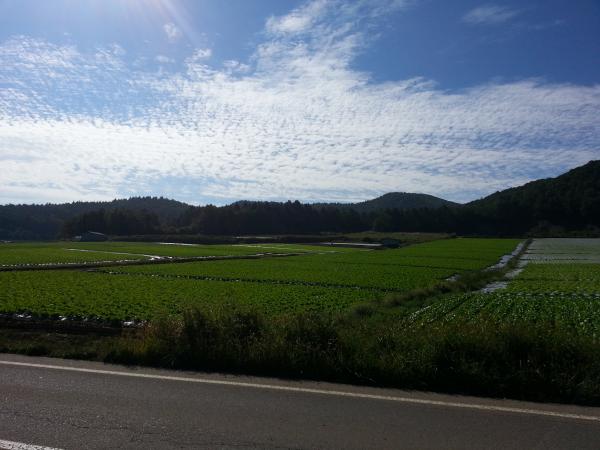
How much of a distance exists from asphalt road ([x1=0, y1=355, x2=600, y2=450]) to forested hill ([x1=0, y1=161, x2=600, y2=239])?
138427mm

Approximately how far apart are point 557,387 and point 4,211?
200898 mm

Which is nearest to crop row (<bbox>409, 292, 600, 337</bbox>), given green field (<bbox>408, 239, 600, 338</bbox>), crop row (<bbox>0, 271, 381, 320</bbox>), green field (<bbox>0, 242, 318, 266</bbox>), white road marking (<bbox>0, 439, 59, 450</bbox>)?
green field (<bbox>408, 239, 600, 338</bbox>)

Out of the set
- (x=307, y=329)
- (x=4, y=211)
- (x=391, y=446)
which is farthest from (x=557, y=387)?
(x=4, y=211)

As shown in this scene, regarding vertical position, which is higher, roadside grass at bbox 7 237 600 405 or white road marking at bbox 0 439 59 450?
roadside grass at bbox 7 237 600 405

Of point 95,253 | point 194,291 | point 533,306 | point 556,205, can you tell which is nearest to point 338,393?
point 533,306

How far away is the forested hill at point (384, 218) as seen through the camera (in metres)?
141

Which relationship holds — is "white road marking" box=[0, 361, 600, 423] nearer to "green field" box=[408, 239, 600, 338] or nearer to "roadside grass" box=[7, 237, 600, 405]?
"roadside grass" box=[7, 237, 600, 405]

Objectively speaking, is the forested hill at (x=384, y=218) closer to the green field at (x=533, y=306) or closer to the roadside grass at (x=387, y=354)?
the green field at (x=533, y=306)

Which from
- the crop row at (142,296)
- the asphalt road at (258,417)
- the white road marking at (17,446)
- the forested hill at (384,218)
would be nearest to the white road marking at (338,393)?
the asphalt road at (258,417)

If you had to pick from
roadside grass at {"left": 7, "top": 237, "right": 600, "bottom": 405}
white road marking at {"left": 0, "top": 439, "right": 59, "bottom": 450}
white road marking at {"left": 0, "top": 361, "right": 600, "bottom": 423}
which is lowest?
white road marking at {"left": 0, "top": 361, "right": 600, "bottom": 423}

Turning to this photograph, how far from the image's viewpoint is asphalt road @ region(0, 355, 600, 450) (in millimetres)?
5539

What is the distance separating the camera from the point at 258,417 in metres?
6.21

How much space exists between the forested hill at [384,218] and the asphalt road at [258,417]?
138 meters

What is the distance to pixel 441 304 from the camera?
2205cm
